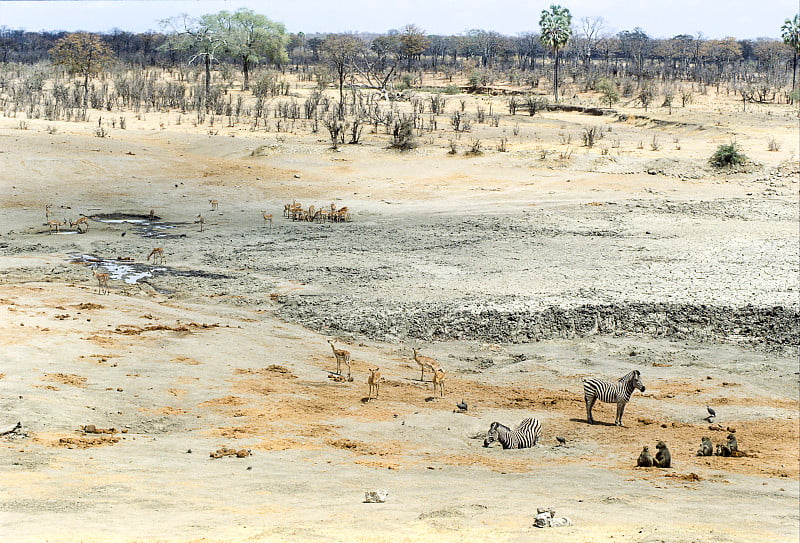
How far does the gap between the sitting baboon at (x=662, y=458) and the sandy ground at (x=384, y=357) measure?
100mm

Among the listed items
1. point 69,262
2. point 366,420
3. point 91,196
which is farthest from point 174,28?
point 366,420

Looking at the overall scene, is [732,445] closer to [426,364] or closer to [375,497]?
[426,364]

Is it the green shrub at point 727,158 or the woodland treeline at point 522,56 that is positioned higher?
the woodland treeline at point 522,56

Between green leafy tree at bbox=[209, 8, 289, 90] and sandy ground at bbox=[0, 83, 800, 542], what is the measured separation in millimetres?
29737

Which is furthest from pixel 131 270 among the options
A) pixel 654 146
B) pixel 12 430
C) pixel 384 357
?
pixel 654 146

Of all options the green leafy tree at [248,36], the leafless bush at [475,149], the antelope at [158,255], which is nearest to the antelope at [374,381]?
the antelope at [158,255]

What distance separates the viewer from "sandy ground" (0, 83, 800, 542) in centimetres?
694

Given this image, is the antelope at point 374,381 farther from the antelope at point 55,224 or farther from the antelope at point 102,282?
the antelope at point 55,224

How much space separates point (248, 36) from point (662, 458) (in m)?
54.3

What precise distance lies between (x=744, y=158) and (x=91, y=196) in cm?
1981

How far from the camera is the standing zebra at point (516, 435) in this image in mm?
9188

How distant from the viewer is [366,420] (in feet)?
32.2

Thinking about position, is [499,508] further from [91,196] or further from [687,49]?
[687,49]

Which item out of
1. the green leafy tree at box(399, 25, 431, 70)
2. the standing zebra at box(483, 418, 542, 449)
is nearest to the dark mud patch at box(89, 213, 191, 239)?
the standing zebra at box(483, 418, 542, 449)
